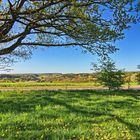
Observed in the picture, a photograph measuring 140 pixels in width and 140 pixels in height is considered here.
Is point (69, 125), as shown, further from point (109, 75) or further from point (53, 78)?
point (53, 78)

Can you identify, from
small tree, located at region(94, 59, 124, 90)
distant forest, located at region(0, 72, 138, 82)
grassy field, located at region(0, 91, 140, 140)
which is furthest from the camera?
distant forest, located at region(0, 72, 138, 82)

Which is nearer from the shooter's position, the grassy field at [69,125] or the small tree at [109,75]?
the grassy field at [69,125]

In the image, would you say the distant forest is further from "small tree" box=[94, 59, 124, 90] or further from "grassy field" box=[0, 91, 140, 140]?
"grassy field" box=[0, 91, 140, 140]

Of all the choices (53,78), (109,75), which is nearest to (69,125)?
(109,75)

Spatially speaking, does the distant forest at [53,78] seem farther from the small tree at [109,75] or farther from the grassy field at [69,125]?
the grassy field at [69,125]

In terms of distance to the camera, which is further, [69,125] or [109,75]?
[109,75]

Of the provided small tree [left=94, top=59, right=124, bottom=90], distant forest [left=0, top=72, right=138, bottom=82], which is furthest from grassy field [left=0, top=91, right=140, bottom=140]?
distant forest [left=0, top=72, right=138, bottom=82]

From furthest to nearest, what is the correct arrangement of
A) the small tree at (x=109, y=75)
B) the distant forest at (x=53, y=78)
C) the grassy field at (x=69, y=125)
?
the distant forest at (x=53, y=78)
the small tree at (x=109, y=75)
the grassy field at (x=69, y=125)

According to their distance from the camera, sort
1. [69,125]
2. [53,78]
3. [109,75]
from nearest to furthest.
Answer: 1. [69,125]
2. [109,75]
3. [53,78]

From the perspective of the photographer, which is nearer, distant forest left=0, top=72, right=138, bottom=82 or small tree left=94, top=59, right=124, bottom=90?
small tree left=94, top=59, right=124, bottom=90

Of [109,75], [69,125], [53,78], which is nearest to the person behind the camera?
[69,125]

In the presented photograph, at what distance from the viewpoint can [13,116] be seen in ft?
47.1

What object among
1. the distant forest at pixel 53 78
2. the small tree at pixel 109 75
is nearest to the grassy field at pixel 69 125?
the small tree at pixel 109 75

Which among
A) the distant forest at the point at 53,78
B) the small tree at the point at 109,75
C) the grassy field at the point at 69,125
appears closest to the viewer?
the grassy field at the point at 69,125
